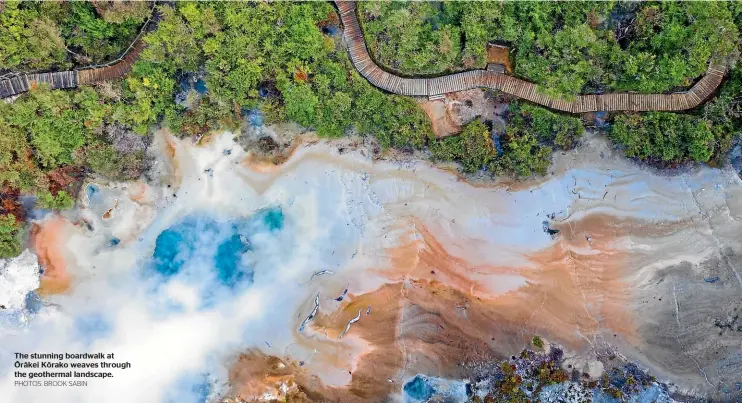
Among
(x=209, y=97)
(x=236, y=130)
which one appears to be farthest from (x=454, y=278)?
(x=209, y=97)

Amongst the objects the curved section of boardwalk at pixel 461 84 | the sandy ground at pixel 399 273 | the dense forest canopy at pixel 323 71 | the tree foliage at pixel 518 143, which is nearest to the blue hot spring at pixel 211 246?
the sandy ground at pixel 399 273

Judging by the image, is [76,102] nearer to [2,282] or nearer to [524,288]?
[2,282]

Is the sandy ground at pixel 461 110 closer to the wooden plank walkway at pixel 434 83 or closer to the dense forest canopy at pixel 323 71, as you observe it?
the wooden plank walkway at pixel 434 83

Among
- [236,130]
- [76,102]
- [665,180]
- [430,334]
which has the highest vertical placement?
[76,102]

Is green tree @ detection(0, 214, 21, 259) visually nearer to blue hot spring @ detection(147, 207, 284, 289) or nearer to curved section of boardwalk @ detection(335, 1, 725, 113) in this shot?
blue hot spring @ detection(147, 207, 284, 289)

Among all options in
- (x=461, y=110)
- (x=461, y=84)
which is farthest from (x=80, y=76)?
(x=461, y=110)

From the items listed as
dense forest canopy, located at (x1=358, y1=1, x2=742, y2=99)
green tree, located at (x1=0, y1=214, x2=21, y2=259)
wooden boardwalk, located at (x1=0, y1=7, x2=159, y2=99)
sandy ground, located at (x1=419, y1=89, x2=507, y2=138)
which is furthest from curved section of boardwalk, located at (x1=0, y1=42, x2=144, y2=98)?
sandy ground, located at (x1=419, y1=89, x2=507, y2=138)

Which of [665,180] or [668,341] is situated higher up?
[665,180]

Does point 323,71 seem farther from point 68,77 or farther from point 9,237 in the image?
point 9,237
